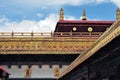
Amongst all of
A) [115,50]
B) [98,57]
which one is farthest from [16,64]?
[115,50]

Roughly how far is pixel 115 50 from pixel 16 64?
56.9ft

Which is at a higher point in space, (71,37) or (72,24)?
(72,24)

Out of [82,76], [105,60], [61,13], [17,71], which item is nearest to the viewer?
[105,60]

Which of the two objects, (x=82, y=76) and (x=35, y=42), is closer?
(x=82, y=76)

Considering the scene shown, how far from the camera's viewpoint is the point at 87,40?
84.9 feet

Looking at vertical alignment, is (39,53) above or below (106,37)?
above

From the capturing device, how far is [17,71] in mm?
24672

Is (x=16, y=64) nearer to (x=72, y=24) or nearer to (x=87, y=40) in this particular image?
(x=87, y=40)

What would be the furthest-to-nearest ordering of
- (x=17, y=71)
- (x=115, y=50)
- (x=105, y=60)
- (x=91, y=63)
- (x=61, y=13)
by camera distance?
(x=61, y=13) < (x=17, y=71) < (x=91, y=63) < (x=105, y=60) < (x=115, y=50)

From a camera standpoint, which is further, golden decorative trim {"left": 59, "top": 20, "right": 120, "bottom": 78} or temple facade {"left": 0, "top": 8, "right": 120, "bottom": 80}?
temple facade {"left": 0, "top": 8, "right": 120, "bottom": 80}

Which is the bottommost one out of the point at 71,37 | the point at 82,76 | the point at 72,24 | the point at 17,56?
the point at 82,76

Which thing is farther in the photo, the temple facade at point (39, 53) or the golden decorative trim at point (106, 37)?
the temple facade at point (39, 53)

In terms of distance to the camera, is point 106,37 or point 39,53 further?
A: point 39,53

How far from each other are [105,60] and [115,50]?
1.20 meters
